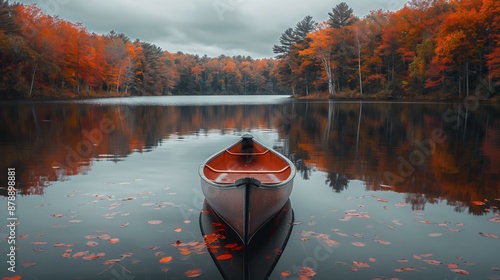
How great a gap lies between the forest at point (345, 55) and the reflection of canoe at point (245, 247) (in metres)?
42.1

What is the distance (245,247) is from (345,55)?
63.2 metres

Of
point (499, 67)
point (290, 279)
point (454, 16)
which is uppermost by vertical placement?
point (454, 16)

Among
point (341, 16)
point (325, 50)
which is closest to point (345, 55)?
point (325, 50)

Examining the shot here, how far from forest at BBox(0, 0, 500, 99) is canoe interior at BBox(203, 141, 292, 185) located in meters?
39.0

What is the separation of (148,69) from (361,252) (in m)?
104

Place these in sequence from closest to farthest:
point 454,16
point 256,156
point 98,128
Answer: point 256,156, point 98,128, point 454,16

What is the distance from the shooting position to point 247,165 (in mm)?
10062

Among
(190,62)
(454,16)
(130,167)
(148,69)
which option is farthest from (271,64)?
(130,167)

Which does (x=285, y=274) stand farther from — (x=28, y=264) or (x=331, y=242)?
(x=28, y=264)

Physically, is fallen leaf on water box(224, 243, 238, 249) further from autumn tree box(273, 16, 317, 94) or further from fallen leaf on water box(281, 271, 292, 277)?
autumn tree box(273, 16, 317, 94)

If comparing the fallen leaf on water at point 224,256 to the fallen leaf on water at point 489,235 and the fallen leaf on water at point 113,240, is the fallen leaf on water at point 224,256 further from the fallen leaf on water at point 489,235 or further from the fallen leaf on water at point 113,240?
the fallen leaf on water at point 489,235

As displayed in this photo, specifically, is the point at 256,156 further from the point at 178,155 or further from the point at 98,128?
the point at 98,128

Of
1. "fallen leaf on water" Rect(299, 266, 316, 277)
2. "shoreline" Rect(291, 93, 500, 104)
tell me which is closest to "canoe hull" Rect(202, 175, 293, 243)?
"fallen leaf on water" Rect(299, 266, 316, 277)

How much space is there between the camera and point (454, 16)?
1674 inches
